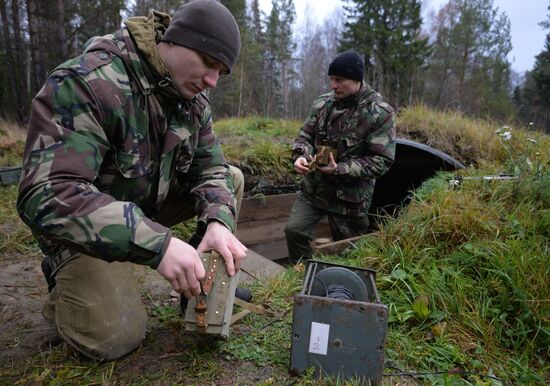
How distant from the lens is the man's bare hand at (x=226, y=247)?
169 cm

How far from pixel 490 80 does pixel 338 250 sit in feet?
94.4

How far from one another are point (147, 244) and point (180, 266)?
15 centimetres

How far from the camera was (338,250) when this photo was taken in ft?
10.9

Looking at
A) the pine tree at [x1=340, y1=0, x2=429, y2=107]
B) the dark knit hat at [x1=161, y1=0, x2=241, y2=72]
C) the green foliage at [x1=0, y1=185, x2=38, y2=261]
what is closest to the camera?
the dark knit hat at [x1=161, y1=0, x2=241, y2=72]

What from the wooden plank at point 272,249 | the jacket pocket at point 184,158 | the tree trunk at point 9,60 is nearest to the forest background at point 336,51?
the tree trunk at point 9,60

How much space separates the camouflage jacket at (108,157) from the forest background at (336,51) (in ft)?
42.1

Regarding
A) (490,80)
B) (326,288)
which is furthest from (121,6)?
(490,80)

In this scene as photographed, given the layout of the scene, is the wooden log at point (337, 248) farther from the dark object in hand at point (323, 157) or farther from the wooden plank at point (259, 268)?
the dark object in hand at point (323, 157)

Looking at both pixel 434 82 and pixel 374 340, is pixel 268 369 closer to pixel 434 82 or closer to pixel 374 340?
pixel 374 340

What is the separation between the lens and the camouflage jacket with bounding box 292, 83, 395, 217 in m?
3.77

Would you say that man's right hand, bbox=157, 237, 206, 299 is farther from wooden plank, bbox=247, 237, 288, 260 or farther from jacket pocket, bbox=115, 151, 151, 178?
wooden plank, bbox=247, 237, 288, 260

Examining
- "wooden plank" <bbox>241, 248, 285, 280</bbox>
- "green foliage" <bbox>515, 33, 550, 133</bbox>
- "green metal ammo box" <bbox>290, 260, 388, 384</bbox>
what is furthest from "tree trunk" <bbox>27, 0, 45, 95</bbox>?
"green foliage" <bbox>515, 33, 550, 133</bbox>

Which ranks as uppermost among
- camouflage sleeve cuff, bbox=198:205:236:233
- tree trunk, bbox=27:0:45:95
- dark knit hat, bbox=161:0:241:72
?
tree trunk, bbox=27:0:45:95

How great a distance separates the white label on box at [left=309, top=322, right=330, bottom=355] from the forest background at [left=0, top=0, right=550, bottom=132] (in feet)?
44.9
